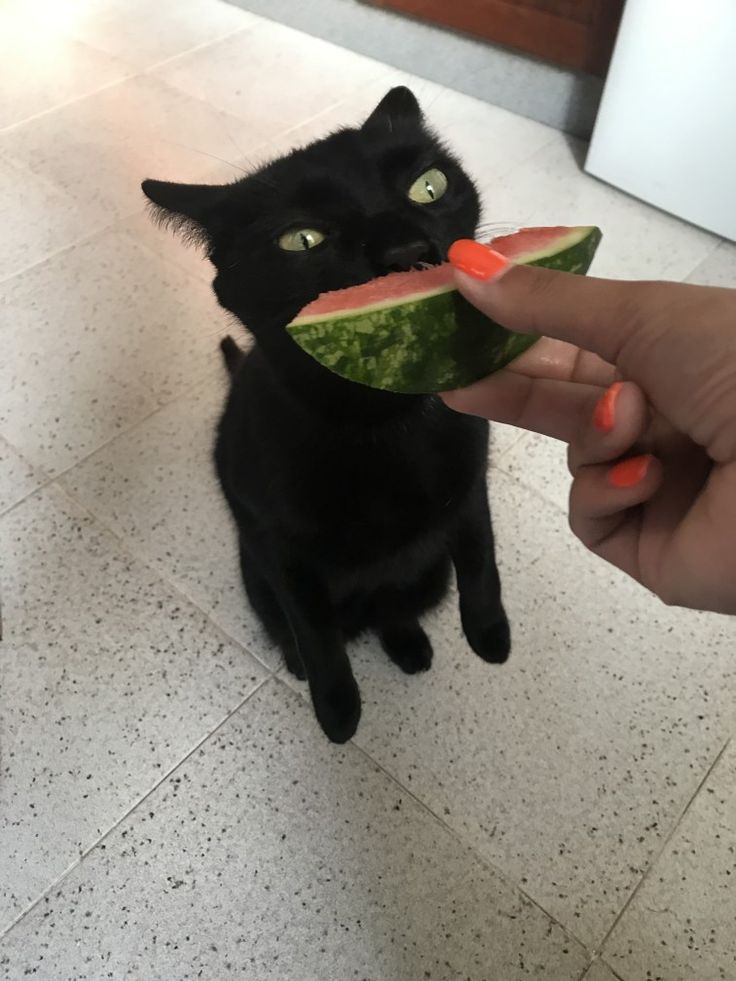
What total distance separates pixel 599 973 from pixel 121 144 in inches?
89.8

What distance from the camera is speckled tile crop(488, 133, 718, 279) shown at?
5.88 feet

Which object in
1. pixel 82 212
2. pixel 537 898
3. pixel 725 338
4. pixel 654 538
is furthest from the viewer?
pixel 82 212

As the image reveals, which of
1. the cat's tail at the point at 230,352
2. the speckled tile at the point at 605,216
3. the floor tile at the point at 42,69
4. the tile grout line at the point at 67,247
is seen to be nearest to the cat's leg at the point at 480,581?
the cat's tail at the point at 230,352

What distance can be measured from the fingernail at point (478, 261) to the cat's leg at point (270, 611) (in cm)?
65

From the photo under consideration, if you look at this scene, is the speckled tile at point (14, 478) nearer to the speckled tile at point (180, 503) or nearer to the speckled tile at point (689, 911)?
the speckled tile at point (180, 503)

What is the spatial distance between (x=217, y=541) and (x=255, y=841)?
1.72ft

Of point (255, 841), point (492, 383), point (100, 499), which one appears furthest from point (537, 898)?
point (100, 499)

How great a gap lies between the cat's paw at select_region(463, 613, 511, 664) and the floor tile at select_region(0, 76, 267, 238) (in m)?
1.49

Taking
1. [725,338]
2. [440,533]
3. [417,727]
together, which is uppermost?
[725,338]

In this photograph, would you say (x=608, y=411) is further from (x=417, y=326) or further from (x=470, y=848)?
(x=470, y=848)

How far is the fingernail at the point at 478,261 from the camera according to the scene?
1.86ft

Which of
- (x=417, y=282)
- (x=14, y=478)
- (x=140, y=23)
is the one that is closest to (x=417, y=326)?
(x=417, y=282)

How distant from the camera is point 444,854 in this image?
3.39 feet

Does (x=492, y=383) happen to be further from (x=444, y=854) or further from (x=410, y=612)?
(x=444, y=854)
